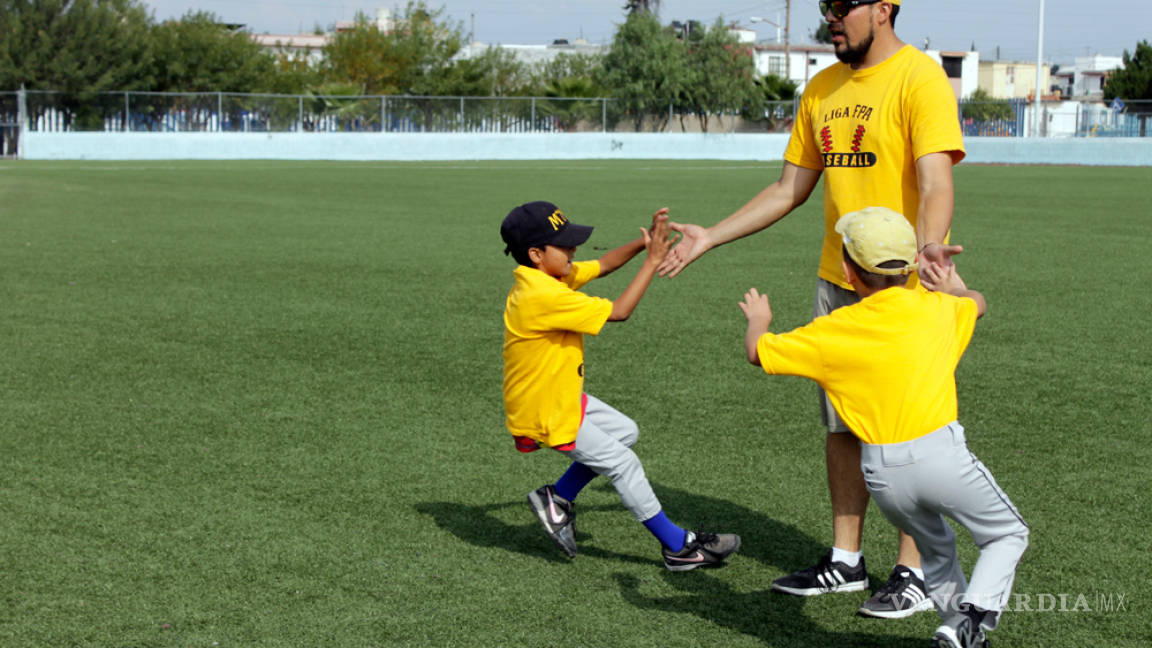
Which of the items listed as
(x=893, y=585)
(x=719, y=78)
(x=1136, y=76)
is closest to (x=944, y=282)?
(x=893, y=585)

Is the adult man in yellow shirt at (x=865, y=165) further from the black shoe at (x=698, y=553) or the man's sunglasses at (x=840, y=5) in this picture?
the black shoe at (x=698, y=553)

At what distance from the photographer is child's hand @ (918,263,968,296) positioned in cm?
336

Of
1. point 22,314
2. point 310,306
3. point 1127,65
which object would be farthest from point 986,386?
point 1127,65

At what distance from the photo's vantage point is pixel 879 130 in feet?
12.7

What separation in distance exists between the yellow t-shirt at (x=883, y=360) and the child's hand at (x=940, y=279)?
0.13 meters

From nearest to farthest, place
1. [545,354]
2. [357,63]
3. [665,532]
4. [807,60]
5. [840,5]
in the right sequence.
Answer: [840,5], [545,354], [665,532], [357,63], [807,60]

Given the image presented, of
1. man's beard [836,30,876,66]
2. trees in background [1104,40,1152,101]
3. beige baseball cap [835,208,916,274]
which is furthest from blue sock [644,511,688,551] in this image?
trees in background [1104,40,1152,101]

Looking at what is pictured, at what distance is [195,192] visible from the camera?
75.6 ft

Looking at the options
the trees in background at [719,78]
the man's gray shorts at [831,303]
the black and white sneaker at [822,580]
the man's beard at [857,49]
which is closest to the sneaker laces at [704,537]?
the black and white sneaker at [822,580]

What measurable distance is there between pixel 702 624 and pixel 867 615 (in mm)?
560

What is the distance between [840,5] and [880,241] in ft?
3.47

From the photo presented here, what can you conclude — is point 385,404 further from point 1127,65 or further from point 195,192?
point 1127,65

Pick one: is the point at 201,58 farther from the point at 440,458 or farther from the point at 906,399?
the point at 906,399

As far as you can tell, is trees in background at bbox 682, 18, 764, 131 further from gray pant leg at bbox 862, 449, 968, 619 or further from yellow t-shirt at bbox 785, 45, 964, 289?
gray pant leg at bbox 862, 449, 968, 619
